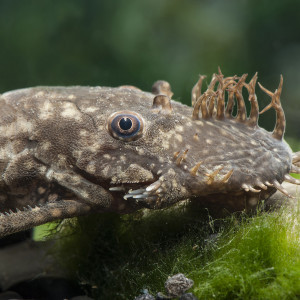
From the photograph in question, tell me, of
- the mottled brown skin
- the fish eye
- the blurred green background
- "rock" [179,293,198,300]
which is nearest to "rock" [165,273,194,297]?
"rock" [179,293,198,300]

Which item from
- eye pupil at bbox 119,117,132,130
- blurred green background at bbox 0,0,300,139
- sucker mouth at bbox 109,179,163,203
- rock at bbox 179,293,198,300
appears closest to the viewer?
rock at bbox 179,293,198,300

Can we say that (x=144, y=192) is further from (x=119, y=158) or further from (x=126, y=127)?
(x=126, y=127)

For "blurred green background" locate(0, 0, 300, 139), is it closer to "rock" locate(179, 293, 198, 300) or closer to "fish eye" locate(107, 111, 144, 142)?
"fish eye" locate(107, 111, 144, 142)

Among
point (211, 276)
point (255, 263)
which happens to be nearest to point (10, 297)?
point (211, 276)

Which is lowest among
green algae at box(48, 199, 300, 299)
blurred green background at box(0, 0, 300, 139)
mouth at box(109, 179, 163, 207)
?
green algae at box(48, 199, 300, 299)

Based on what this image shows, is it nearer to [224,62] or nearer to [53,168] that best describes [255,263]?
[53,168]

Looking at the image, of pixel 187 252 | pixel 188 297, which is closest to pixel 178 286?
pixel 188 297

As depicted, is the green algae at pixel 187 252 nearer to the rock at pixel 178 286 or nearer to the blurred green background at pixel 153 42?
the rock at pixel 178 286
